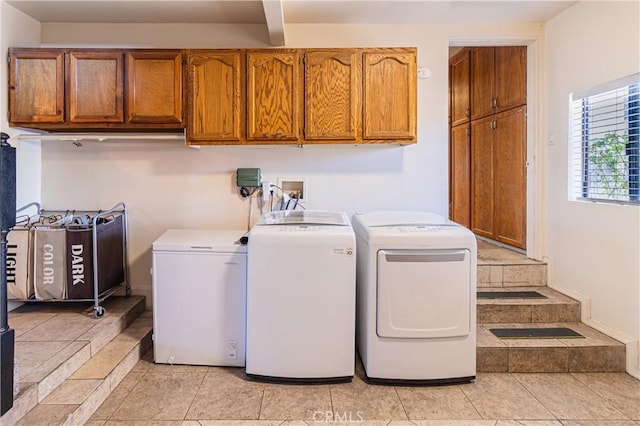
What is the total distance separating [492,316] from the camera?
261 cm

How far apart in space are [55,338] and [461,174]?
13.5 feet

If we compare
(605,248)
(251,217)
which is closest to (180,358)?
(251,217)

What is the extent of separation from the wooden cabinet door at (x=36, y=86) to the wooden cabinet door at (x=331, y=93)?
1818mm

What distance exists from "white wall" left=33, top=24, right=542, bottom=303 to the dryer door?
95cm

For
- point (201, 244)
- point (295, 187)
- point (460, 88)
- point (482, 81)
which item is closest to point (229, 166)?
point (295, 187)

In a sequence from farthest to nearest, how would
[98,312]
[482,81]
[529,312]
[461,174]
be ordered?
[461,174]
[482,81]
[529,312]
[98,312]

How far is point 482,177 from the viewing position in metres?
3.81

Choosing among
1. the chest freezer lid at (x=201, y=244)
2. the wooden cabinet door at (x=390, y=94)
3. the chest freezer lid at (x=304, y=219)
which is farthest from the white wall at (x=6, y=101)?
the wooden cabinet door at (x=390, y=94)

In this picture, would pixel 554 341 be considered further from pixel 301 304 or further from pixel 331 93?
pixel 331 93

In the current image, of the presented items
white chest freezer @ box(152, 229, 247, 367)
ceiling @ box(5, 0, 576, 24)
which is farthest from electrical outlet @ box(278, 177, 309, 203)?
ceiling @ box(5, 0, 576, 24)

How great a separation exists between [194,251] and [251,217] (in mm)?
765

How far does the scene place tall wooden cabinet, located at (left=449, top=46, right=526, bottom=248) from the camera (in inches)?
127

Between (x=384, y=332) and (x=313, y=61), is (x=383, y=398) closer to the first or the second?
(x=384, y=332)

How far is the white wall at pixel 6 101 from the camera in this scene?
2.59 metres
